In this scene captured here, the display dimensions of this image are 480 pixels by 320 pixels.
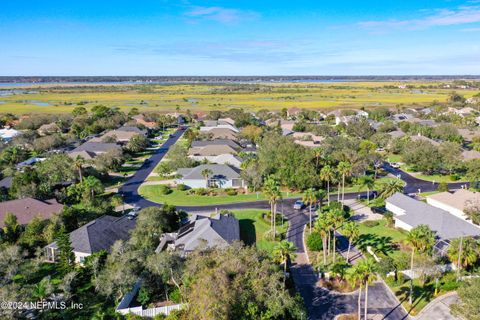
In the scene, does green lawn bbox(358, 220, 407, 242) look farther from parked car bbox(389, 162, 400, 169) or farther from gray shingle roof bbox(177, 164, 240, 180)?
parked car bbox(389, 162, 400, 169)

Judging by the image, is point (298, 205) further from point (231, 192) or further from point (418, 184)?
point (418, 184)

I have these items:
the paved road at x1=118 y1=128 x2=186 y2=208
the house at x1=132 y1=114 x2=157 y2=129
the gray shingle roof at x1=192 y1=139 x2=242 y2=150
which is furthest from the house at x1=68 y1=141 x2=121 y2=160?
the house at x1=132 y1=114 x2=157 y2=129

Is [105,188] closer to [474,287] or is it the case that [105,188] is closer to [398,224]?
[398,224]

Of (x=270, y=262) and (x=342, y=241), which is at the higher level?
(x=270, y=262)

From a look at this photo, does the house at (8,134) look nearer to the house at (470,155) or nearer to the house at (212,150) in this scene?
the house at (212,150)

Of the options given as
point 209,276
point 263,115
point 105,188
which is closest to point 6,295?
point 209,276

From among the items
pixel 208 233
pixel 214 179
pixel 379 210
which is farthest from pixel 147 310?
pixel 214 179
